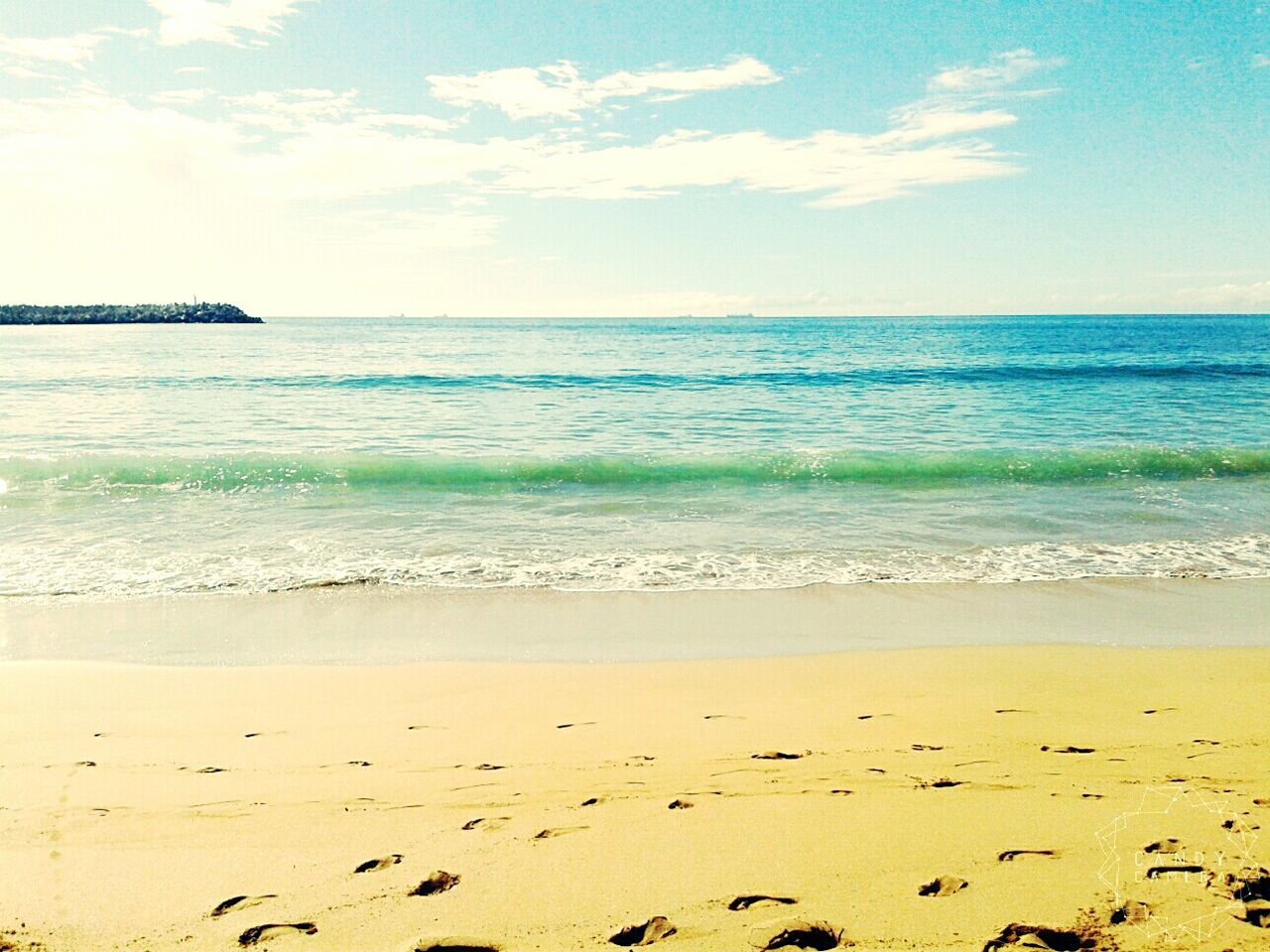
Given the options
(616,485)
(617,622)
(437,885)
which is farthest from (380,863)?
(616,485)

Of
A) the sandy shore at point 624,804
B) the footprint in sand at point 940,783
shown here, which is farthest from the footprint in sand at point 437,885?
Result: the footprint in sand at point 940,783

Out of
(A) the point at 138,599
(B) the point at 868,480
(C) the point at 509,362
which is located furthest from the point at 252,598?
(C) the point at 509,362

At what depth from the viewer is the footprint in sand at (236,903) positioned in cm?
290

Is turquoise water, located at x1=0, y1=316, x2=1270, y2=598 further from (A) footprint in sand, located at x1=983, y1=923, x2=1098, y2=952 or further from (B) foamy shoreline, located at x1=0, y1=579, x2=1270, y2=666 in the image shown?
(A) footprint in sand, located at x1=983, y1=923, x2=1098, y2=952

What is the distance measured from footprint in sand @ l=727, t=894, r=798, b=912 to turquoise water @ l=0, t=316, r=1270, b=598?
5146 millimetres

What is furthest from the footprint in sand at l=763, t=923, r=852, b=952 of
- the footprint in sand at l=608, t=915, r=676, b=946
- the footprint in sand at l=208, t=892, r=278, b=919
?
the footprint in sand at l=208, t=892, r=278, b=919

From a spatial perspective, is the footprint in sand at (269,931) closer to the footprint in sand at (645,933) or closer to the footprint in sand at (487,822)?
the footprint in sand at (487,822)

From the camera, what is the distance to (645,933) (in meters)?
2.72

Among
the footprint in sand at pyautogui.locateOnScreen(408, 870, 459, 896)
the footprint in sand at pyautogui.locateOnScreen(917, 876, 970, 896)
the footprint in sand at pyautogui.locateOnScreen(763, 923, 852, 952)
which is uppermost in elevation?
the footprint in sand at pyautogui.locateOnScreen(763, 923, 852, 952)

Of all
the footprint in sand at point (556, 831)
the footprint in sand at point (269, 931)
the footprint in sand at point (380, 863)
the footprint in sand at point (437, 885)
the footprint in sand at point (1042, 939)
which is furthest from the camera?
the footprint in sand at point (556, 831)

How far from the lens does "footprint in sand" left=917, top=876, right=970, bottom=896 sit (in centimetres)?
293

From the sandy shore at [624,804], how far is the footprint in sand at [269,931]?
3 cm

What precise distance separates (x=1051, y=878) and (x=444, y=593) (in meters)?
5.90

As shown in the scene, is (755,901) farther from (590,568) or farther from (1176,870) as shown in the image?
(590,568)
